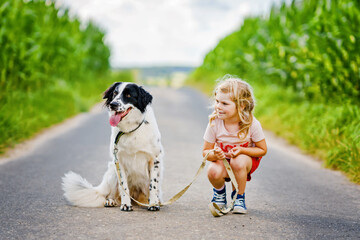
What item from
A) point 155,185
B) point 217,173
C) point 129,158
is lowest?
point 155,185

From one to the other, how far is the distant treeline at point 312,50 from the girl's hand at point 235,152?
518 cm

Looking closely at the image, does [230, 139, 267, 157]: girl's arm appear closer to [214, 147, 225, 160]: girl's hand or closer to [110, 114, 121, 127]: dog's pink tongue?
[214, 147, 225, 160]: girl's hand

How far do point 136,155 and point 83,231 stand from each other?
0.94 m

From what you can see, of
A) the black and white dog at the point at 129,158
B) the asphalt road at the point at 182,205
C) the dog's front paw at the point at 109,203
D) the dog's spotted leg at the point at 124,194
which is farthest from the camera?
the dog's front paw at the point at 109,203

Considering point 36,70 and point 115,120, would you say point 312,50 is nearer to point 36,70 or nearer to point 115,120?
point 36,70

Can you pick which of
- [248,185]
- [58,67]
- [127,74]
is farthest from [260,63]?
[127,74]

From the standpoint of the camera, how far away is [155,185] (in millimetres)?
4418

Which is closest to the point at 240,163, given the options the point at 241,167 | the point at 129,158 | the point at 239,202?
the point at 241,167

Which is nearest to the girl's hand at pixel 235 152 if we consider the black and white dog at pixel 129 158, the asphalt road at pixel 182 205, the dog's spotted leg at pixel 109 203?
the asphalt road at pixel 182 205

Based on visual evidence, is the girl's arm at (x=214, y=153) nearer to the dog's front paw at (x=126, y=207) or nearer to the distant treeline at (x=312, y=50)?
the dog's front paw at (x=126, y=207)

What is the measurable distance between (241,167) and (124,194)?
1157 mm

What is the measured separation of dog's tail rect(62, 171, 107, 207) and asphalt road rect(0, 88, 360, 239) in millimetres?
91

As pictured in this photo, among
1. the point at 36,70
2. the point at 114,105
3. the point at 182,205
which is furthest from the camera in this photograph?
the point at 36,70

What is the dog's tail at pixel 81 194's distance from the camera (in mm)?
4410
